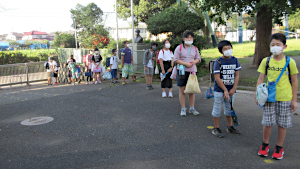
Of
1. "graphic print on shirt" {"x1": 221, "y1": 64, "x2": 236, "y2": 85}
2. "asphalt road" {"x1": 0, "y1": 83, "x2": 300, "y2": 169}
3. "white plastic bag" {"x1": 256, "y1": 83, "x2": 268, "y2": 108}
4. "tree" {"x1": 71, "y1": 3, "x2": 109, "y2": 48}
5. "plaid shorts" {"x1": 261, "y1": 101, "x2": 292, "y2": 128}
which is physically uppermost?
"tree" {"x1": 71, "y1": 3, "x2": 109, "y2": 48}

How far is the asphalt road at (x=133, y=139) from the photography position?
392cm

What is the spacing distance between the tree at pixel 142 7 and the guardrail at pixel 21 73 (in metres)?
15.7

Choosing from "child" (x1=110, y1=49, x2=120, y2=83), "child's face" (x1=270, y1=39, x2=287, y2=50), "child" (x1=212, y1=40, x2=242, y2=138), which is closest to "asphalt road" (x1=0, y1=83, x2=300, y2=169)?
"child" (x1=212, y1=40, x2=242, y2=138)

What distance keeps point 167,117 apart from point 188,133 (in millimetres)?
1167

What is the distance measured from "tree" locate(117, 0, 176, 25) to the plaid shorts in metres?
25.8

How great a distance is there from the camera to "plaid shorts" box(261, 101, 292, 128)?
3.71m

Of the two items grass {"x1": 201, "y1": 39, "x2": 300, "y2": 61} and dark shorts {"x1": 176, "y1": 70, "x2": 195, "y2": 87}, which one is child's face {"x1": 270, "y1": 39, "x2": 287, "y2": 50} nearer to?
dark shorts {"x1": 176, "y1": 70, "x2": 195, "y2": 87}

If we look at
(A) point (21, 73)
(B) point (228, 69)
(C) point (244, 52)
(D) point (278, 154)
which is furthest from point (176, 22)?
(D) point (278, 154)

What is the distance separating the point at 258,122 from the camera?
18.5ft

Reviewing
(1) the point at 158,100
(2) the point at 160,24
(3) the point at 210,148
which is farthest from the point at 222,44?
(2) the point at 160,24

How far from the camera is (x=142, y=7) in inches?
1177

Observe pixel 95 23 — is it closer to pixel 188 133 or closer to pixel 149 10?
pixel 149 10

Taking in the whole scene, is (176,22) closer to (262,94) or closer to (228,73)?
(228,73)

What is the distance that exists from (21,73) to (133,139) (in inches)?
493
